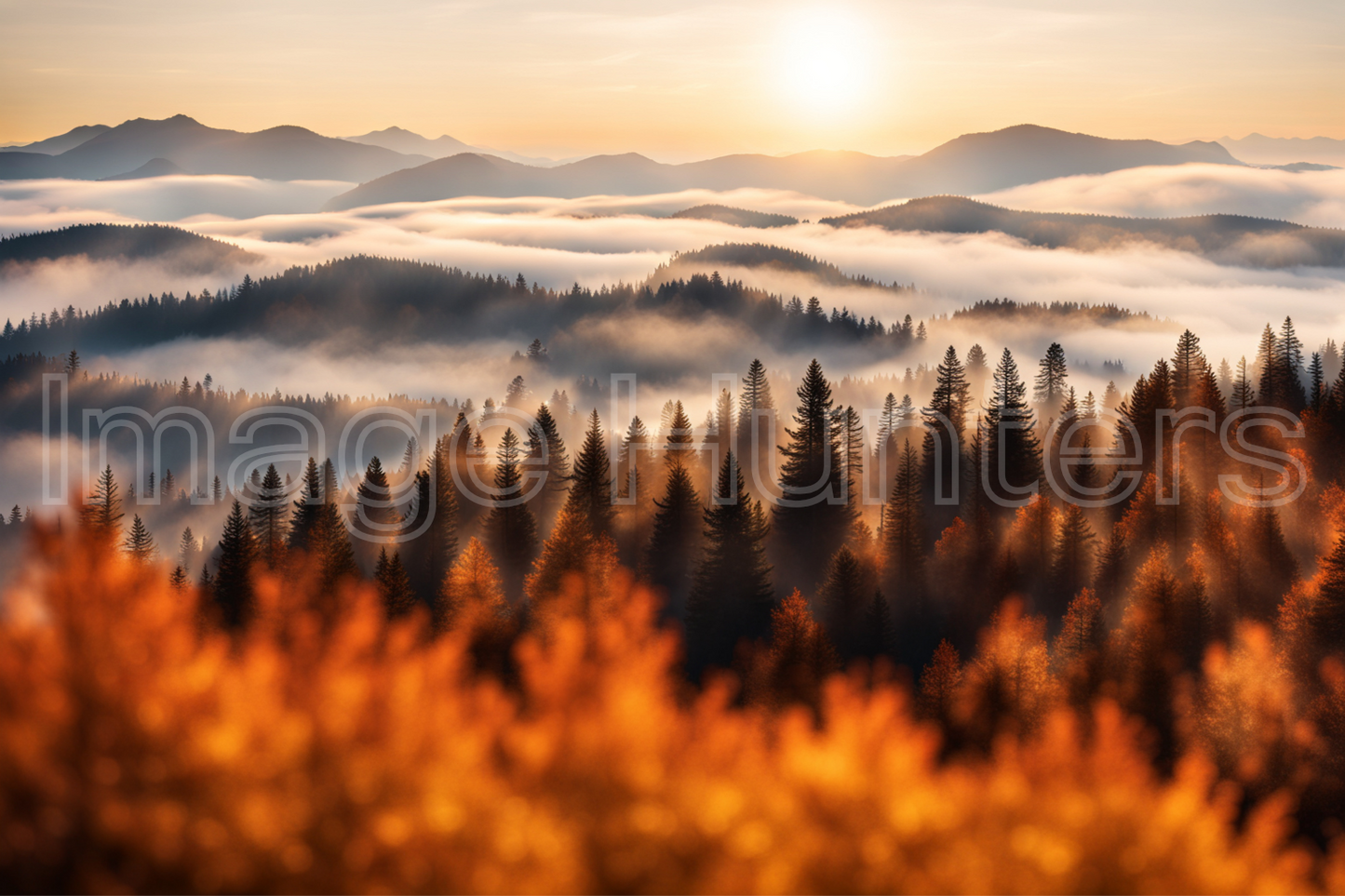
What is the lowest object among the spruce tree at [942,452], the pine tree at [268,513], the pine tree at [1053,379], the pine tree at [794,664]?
the pine tree at [794,664]

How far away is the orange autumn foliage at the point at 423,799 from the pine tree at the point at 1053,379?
326 ft

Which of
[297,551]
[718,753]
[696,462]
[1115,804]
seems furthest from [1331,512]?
[297,551]

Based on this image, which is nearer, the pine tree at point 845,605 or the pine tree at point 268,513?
the pine tree at point 845,605

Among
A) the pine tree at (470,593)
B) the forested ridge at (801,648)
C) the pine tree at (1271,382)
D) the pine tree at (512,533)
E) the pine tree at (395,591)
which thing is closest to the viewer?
the forested ridge at (801,648)

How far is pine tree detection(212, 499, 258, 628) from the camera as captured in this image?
61.0 m

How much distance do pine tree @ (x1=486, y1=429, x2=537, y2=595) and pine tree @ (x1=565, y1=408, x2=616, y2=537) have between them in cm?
369

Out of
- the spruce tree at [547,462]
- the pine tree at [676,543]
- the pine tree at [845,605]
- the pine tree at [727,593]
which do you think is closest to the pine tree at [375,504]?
the spruce tree at [547,462]

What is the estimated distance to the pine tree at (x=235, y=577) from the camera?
200 feet

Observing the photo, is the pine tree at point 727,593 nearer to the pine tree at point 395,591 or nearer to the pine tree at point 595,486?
the pine tree at point 595,486

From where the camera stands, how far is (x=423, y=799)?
1385 centimetres

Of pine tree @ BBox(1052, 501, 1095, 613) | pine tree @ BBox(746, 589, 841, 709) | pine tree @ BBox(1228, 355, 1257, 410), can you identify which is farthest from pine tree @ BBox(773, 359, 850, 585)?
pine tree @ BBox(1228, 355, 1257, 410)

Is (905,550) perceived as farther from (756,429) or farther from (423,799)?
(423,799)

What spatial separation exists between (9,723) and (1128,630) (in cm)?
5801

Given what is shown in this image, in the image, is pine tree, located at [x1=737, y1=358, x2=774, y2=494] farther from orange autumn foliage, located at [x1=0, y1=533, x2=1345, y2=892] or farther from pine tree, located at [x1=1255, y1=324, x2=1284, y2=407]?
orange autumn foliage, located at [x1=0, y1=533, x2=1345, y2=892]
